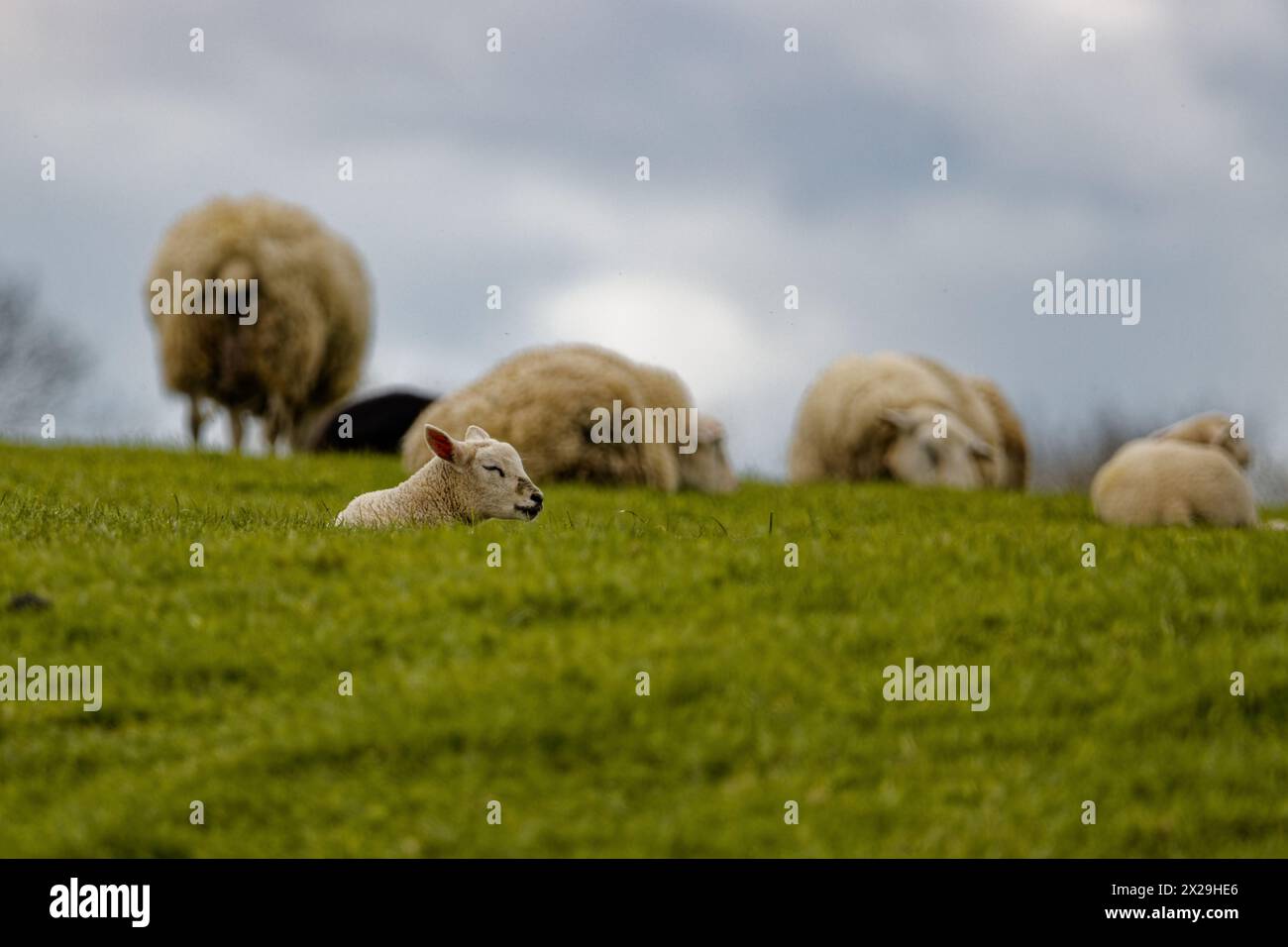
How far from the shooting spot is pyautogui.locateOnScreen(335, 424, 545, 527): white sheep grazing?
8.98 meters

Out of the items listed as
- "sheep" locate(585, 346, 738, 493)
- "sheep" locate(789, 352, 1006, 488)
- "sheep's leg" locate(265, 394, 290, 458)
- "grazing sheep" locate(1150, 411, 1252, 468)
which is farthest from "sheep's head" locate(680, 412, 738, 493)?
"sheep's leg" locate(265, 394, 290, 458)

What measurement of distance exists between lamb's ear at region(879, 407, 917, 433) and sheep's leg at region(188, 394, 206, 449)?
1032 cm

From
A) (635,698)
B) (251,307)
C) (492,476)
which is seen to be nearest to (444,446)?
(492,476)

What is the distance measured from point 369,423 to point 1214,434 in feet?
41.2

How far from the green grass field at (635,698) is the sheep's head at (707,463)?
703 centimetres

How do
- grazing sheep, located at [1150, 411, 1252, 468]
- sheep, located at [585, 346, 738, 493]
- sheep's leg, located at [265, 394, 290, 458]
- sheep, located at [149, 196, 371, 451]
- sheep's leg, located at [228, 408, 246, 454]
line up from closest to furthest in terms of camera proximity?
1. grazing sheep, located at [1150, 411, 1252, 468]
2. sheep, located at [585, 346, 738, 493]
3. sheep, located at [149, 196, 371, 451]
4. sheep's leg, located at [265, 394, 290, 458]
5. sheep's leg, located at [228, 408, 246, 454]

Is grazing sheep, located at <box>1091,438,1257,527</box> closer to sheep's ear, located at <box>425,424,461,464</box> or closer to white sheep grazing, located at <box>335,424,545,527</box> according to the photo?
white sheep grazing, located at <box>335,424,545,527</box>

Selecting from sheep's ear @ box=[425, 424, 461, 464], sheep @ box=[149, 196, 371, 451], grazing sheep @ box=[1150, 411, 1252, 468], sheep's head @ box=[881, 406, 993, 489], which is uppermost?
sheep @ box=[149, 196, 371, 451]

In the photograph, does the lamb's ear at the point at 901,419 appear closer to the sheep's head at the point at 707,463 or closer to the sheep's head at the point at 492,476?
the sheep's head at the point at 707,463

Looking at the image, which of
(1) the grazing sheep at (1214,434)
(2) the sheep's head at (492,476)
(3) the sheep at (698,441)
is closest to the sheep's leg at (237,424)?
(3) the sheep at (698,441)
